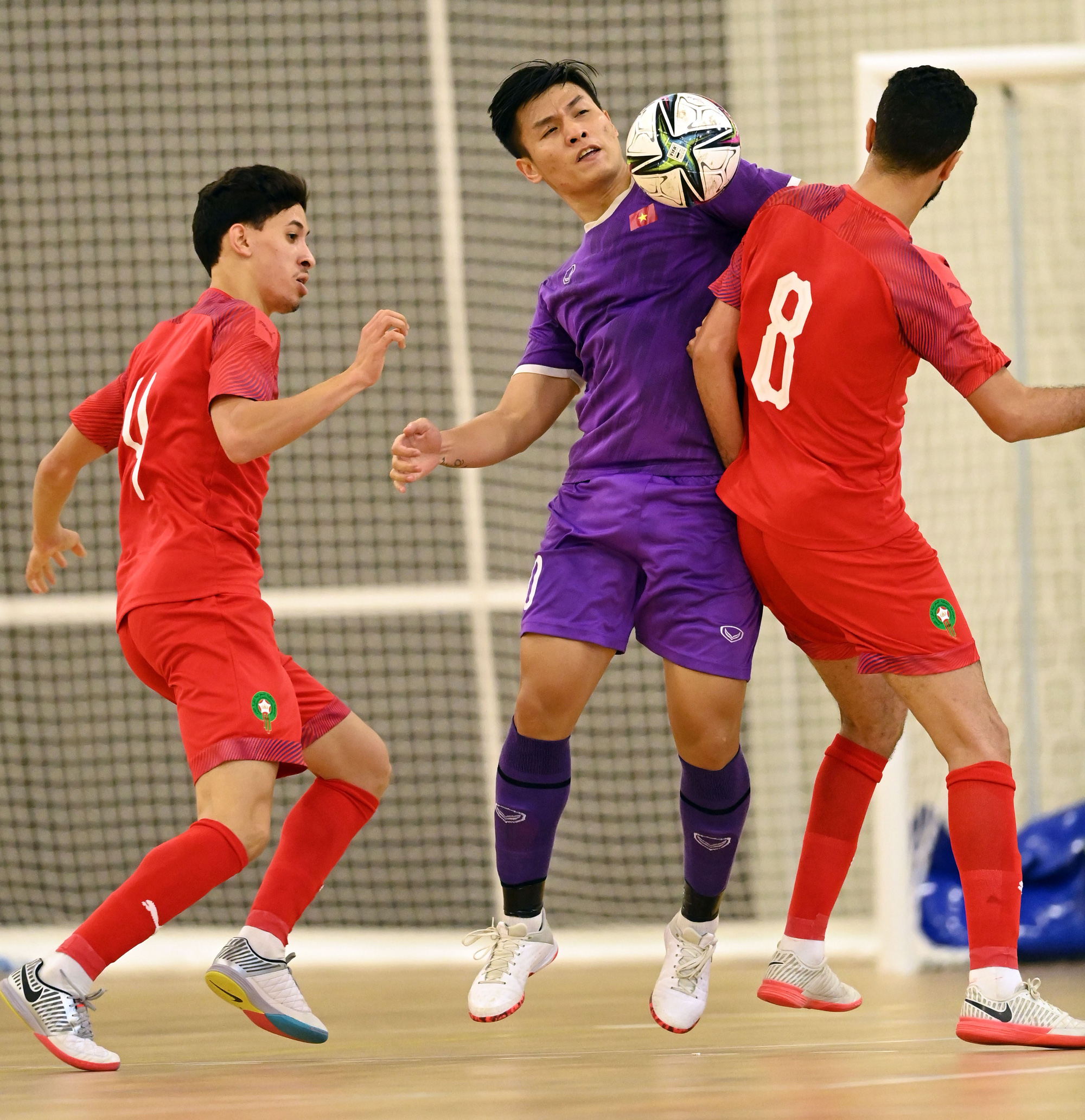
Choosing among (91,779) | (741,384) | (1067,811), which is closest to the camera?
(741,384)

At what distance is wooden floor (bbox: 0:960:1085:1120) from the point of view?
6.14ft

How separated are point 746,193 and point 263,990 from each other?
1.60m

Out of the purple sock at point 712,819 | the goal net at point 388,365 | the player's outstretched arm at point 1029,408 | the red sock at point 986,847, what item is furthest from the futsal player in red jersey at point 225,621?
the goal net at point 388,365

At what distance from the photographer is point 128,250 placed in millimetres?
5965

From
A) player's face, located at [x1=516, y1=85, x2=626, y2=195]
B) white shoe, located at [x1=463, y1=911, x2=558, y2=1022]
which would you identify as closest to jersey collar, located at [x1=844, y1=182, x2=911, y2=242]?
player's face, located at [x1=516, y1=85, x2=626, y2=195]

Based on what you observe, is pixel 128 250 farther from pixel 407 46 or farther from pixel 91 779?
pixel 91 779

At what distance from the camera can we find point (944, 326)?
229 cm

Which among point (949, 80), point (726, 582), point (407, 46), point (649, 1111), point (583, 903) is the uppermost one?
point (407, 46)

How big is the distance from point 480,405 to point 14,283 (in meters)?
1.91

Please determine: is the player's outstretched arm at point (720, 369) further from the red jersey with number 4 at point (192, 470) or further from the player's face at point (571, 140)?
the red jersey with number 4 at point (192, 470)

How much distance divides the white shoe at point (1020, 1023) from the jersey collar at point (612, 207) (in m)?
1.47

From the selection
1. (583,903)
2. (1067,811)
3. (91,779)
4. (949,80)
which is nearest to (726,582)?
(949,80)

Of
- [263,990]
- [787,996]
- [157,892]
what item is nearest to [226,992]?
[263,990]

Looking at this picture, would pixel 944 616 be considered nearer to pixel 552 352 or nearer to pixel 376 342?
pixel 552 352
